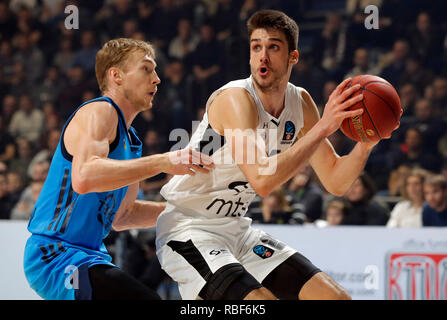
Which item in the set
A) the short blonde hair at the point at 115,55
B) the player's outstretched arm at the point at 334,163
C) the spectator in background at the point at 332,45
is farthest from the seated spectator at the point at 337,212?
the short blonde hair at the point at 115,55

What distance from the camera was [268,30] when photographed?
3205 mm

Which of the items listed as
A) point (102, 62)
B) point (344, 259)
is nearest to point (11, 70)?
point (344, 259)

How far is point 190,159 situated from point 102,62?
0.92 metres

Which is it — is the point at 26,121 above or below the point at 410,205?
above

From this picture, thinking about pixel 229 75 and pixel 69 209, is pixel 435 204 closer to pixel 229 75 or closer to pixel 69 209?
pixel 229 75

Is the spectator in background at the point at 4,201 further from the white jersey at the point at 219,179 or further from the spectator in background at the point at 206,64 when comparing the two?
the white jersey at the point at 219,179

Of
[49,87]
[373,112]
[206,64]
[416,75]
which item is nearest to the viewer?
[373,112]

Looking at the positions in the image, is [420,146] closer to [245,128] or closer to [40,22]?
[245,128]

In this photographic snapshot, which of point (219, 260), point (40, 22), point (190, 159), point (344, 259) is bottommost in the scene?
point (344, 259)

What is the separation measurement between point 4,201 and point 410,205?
4812 millimetres

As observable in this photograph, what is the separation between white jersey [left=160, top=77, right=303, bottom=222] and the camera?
3229 mm

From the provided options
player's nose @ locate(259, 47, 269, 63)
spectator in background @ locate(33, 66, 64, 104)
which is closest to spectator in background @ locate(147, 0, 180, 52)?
spectator in background @ locate(33, 66, 64, 104)

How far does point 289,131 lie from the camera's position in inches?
132

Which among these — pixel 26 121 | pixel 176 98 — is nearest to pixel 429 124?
pixel 176 98
